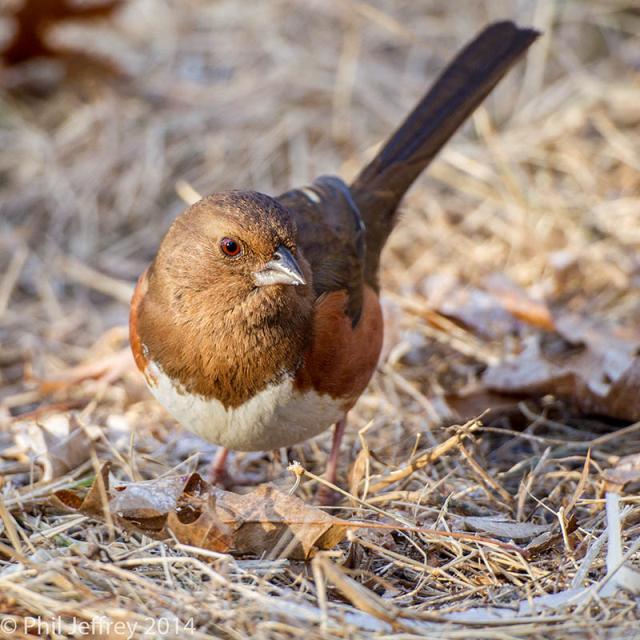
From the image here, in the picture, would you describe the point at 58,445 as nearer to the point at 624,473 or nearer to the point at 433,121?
the point at 624,473

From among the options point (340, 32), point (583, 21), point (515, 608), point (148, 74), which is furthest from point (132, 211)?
point (515, 608)

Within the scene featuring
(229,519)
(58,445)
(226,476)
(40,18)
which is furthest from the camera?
(40,18)

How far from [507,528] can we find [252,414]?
2.47 ft

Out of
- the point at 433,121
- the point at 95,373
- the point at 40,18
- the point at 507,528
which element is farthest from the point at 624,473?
the point at 40,18

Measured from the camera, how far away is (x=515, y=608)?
2.13 m

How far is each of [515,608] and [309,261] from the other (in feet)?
4.11

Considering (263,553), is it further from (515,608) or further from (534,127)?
(534,127)

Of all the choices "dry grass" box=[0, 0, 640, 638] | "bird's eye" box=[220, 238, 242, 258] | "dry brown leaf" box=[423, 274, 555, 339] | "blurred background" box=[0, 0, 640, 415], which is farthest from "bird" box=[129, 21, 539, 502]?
"blurred background" box=[0, 0, 640, 415]

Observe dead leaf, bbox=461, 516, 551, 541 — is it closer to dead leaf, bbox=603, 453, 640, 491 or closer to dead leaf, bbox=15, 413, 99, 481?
dead leaf, bbox=603, 453, 640, 491

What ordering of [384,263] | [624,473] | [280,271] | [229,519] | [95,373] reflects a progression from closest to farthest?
[229,519], [280,271], [624,473], [95,373], [384,263]

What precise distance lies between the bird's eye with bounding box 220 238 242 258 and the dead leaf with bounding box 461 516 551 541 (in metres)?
0.94

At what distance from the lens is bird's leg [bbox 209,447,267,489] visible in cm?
319

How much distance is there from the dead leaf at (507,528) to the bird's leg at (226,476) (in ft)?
2.87

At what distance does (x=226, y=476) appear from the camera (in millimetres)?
3215
